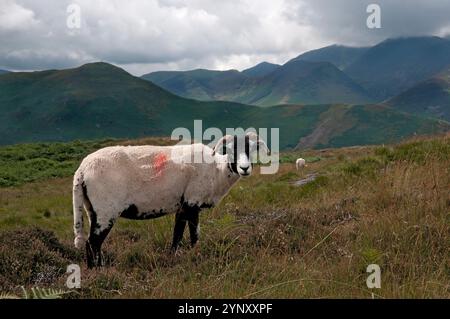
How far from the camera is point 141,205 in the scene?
8367 millimetres

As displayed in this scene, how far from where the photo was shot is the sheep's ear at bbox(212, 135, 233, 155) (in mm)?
9078

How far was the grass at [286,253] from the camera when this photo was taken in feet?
16.8

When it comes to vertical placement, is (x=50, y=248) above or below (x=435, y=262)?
below

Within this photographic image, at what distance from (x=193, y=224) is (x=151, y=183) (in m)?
1.07

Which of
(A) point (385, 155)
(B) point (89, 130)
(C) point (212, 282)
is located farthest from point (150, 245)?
(B) point (89, 130)

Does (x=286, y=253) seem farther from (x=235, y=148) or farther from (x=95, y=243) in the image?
(x=95, y=243)

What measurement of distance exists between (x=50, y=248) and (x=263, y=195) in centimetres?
684

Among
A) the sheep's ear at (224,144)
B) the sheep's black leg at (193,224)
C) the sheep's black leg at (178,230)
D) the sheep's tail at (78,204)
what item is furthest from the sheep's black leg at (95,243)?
the sheep's ear at (224,144)

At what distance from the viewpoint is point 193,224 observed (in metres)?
8.38

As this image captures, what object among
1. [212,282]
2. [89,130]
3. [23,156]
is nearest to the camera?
[212,282]

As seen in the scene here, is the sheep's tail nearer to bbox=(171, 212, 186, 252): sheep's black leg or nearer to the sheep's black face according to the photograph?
bbox=(171, 212, 186, 252): sheep's black leg

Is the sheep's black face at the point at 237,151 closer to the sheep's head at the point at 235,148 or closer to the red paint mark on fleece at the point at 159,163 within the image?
the sheep's head at the point at 235,148

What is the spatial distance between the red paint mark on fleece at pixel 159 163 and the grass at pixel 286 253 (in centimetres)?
136
